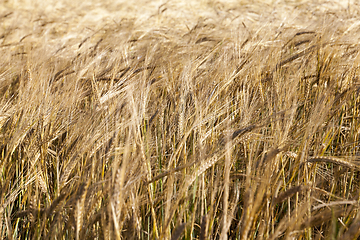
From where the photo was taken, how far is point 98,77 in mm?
1174

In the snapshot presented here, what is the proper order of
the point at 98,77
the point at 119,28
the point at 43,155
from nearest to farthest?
the point at 43,155
the point at 98,77
the point at 119,28

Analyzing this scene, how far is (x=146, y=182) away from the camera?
1.82 feet

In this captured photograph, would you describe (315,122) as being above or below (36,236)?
above

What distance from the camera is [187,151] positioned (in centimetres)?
87

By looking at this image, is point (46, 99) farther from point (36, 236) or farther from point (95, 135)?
point (36, 236)

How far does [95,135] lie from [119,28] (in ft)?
4.43

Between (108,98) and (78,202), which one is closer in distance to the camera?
(78,202)

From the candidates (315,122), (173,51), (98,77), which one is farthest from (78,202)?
(173,51)

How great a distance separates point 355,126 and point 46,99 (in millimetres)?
976

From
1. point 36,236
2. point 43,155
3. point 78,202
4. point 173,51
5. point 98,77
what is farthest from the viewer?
point 173,51

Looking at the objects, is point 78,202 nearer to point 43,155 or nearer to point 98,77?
point 43,155

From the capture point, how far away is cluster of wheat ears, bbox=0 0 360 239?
0.53m

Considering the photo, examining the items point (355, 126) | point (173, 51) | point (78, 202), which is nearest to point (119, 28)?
point (173, 51)

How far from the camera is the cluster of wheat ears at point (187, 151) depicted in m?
0.53
